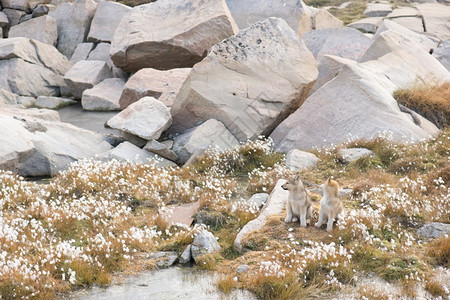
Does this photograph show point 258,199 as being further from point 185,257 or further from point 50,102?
point 50,102

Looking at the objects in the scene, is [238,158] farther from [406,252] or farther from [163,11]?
[163,11]

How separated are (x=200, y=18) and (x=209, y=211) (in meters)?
9.97

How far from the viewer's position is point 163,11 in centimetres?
1920

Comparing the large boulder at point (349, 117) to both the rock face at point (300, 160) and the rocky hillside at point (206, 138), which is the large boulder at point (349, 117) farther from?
the rock face at point (300, 160)

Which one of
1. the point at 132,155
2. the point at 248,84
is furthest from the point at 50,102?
the point at 248,84

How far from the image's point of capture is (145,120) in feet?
44.9

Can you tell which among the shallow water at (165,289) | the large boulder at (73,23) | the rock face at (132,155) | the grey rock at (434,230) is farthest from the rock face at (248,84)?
the large boulder at (73,23)

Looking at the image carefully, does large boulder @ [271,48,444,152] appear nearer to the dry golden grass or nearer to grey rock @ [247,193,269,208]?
the dry golden grass

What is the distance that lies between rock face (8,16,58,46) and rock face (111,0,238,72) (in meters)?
6.21

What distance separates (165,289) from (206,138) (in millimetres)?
6995

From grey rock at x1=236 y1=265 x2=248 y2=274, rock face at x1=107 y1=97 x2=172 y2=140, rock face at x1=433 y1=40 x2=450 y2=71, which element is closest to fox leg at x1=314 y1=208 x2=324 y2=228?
grey rock at x1=236 y1=265 x2=248 y2=274

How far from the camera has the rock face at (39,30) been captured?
2377 centimetres

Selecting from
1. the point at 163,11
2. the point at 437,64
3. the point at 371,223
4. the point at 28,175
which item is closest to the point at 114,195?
the point at 28,175

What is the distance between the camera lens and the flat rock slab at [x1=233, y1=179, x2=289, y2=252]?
27.0 feet
